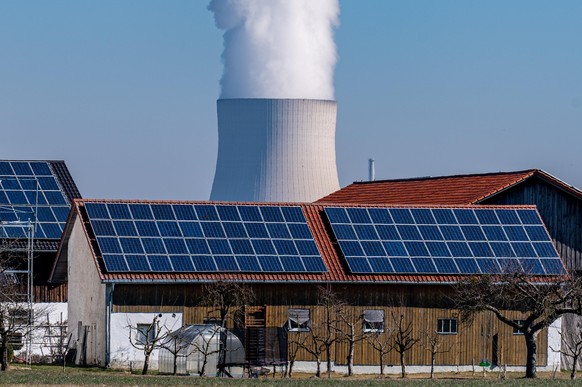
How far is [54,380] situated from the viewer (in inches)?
1423

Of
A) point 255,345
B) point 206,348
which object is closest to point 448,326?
point 255,345

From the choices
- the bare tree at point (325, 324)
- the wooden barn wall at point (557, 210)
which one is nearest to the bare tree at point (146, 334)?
the bare tree at point (325, 324)

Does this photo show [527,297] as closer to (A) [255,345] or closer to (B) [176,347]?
(A) [255,345]

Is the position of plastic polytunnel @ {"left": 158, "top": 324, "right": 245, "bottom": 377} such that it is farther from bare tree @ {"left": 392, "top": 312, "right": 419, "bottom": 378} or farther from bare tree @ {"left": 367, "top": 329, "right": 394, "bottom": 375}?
bare tree @ {"left": 367, "top": 329, "right": 394, "bottom": 375}

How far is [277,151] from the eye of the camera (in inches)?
3132

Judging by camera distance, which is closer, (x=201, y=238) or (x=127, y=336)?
(x=127, y=336)

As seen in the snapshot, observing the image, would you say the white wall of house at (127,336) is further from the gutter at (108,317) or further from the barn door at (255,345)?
the barn door at (255,345)

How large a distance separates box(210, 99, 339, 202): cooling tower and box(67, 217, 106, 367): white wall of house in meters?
29.7

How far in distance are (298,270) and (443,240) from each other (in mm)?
5372

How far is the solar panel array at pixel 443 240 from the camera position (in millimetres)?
47188

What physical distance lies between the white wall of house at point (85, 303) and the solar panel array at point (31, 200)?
3.10 metres

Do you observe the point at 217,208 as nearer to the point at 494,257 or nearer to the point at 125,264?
the point at 125,264

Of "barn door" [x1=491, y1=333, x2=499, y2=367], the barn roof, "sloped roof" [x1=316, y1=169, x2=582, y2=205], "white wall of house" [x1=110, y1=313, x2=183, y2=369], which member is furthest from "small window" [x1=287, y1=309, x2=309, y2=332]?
the barn roof

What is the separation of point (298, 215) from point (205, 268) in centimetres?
439
